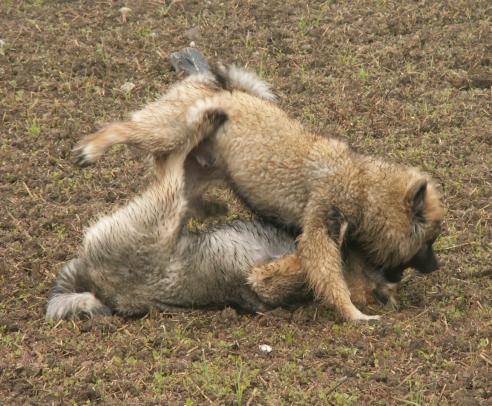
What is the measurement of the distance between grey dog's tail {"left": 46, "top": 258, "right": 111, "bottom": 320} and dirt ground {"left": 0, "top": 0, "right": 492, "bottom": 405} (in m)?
0.13

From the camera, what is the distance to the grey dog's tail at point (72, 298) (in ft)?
20.9

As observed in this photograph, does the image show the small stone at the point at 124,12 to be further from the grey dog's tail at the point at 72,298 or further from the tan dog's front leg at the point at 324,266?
the tan dog's front leg at the point at 324,266

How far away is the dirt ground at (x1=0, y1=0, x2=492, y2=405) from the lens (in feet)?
18.0

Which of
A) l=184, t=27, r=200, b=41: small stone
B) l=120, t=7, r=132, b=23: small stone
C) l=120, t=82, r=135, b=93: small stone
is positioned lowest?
l=120, t=82, r=135, b=93: small stone

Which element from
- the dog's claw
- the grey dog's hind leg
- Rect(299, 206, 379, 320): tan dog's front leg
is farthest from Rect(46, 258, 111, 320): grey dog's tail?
the grey dog's hind leg

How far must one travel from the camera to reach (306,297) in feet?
21.9

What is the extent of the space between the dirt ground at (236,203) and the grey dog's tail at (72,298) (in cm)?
13

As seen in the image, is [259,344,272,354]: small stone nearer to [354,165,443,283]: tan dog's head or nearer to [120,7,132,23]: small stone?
[354,165,443,283]: tan dog's head

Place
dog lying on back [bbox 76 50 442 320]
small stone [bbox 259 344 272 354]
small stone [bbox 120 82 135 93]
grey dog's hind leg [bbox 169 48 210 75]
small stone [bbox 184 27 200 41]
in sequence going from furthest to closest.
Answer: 1. small stone [bbox 184 27 200 41]
2. small stone [bbox 120 82 135 93]
3. grey dog's hind leg [bbox 169 48 210 75]
4. dog lying on back [bbox 76 50 442 320]
5. small stone [bbox 259 344 272 354]

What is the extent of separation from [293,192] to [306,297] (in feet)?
2.42

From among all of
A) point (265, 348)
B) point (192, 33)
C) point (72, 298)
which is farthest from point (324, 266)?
point (192, 33)

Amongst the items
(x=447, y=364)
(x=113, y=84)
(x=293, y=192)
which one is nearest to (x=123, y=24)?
(x=113, y=84)

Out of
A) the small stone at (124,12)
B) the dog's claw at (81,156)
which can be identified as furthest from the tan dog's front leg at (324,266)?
the small stone at (124,12)

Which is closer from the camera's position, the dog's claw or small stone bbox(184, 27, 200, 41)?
the dog's claw
